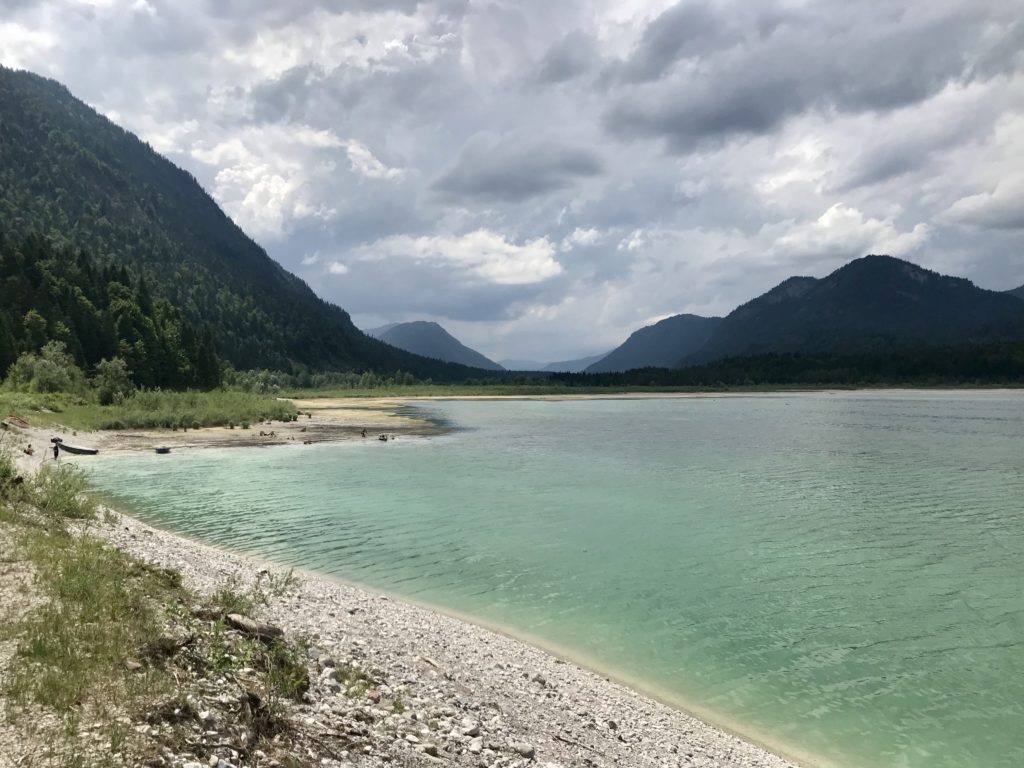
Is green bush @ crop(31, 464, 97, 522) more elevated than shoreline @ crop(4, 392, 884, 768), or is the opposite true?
green bush @ crop(31, 464, 97, 522)

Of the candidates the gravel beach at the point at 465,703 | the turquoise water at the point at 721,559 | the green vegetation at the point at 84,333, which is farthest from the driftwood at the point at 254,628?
the green vegetation at the point at 84,333

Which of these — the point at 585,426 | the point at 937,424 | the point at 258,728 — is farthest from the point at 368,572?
the point at 937,424

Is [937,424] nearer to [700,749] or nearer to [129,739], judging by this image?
[700,749]

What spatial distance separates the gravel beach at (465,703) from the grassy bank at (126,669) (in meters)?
0.87

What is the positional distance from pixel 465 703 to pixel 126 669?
17.8 ft

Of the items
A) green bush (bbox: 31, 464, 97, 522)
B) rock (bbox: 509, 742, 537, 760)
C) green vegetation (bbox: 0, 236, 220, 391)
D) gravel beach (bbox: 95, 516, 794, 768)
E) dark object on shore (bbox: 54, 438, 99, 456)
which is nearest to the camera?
gravel beach (bbox: 95, 516, 794, 768)

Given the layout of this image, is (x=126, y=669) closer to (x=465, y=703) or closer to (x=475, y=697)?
(x=465, y=703)

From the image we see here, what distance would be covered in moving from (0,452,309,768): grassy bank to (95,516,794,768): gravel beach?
866 millimetres

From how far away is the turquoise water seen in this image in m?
14.4

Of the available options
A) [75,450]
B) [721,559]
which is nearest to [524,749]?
[721,559]

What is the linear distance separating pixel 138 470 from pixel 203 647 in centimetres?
4419

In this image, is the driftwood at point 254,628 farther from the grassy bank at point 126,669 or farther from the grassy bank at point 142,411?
the grassy bank at point 142,411

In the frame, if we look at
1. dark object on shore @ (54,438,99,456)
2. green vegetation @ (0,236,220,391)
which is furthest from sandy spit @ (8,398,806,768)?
green vegetation @ (0,236,220,391)

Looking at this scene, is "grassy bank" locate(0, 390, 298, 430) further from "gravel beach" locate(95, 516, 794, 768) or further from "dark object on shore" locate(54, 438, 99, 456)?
"gravel beach" locate(95, 516, 794, 768)
